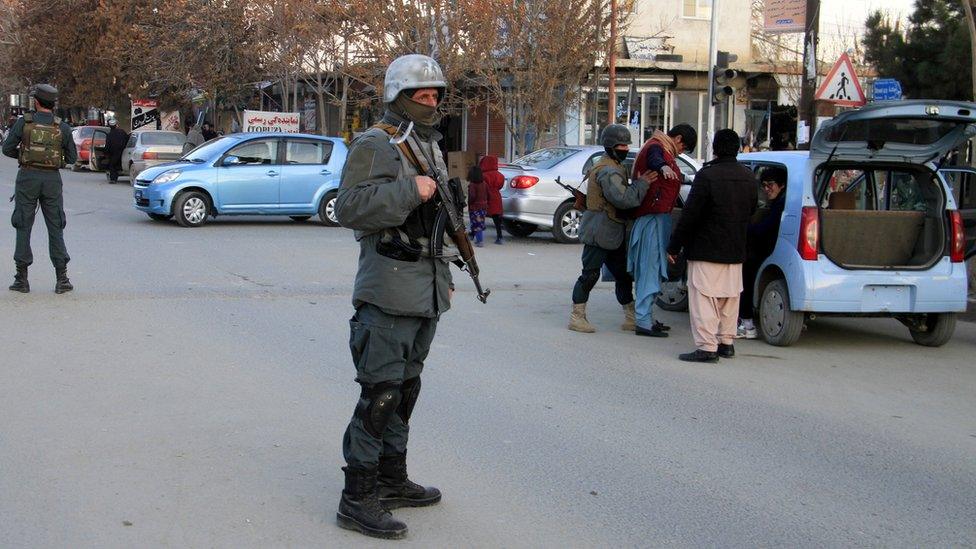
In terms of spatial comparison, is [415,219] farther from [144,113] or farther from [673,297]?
[144,113]

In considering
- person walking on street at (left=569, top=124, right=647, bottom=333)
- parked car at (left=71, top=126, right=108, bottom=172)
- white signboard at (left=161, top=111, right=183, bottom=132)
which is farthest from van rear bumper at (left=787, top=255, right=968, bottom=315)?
white signboard at (left=161, top=111, right=183, bottom=132)

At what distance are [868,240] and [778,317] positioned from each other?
104 cm

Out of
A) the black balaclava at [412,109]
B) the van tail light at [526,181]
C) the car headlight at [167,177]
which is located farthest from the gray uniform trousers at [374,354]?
the car headlight at [167,177]

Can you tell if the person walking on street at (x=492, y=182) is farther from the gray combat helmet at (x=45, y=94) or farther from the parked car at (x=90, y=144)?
the parked car at (x=90, y=144)

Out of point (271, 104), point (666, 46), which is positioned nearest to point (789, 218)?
point (666, 46)

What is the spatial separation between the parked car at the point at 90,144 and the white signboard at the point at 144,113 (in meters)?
4.14

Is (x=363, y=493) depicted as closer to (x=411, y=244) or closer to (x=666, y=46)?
(x=411, y=244)

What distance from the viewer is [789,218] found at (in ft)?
28.7

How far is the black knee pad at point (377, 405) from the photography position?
4.37 m

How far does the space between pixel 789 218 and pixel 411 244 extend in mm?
5170

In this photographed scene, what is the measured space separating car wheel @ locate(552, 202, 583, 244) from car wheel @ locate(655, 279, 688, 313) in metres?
6.24

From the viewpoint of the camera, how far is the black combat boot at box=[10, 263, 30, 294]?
10344 mm

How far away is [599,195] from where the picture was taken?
363 inches

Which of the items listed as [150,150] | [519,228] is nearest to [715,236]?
[519,228]
